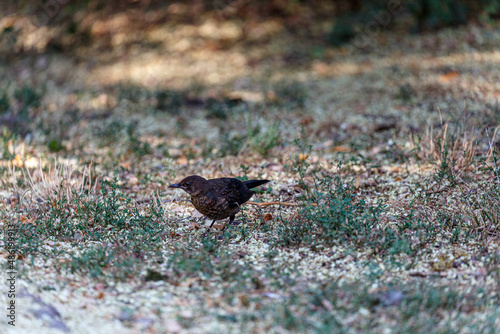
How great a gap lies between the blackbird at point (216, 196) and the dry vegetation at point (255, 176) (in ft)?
0.62

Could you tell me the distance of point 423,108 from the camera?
21.2ft

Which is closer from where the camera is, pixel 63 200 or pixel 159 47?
pixel 63 200

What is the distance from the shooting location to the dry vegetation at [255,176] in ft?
10.1

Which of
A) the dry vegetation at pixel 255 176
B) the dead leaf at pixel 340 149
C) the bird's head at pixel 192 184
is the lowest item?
the dead leaf at pixel 340 149

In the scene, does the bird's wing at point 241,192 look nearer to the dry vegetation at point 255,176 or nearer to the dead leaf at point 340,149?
the dry vegetation at point 255,176

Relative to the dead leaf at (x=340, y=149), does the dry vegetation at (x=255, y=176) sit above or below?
above

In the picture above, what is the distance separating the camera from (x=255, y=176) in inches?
203

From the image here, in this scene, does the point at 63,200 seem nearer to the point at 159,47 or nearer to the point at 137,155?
the point at 137,155

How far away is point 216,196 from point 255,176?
1.23 metres

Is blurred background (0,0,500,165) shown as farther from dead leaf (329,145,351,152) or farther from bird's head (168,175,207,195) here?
bird's head (168,175,207,195)

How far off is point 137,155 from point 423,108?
3.30 m

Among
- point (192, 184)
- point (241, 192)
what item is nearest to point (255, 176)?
point (241, 192)

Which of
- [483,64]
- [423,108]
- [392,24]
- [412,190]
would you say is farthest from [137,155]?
[392,24]

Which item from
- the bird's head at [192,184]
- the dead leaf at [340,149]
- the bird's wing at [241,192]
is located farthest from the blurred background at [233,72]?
the bird's head at [192,184]
